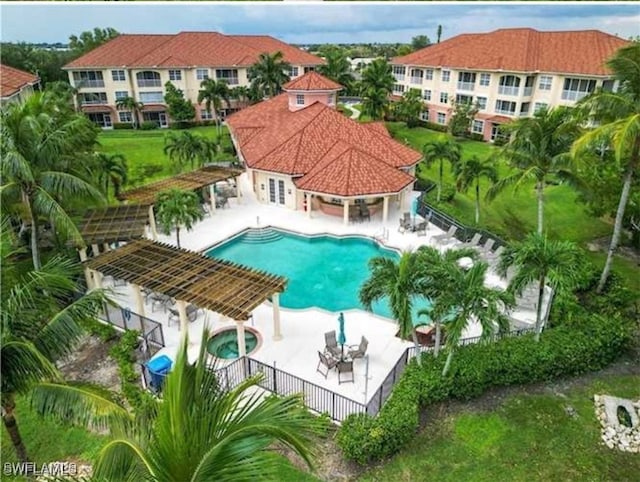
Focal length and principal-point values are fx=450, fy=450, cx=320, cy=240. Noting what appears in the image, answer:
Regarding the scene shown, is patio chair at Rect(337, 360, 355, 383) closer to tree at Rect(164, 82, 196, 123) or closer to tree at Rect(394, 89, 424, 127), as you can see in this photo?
tree at Rect(394, 89, 424, 127)

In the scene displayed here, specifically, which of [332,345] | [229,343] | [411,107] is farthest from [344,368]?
[411,107]

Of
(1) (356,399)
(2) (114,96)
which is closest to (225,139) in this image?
(2) (114,96)

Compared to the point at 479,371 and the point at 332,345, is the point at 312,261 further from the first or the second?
the point at 479,371

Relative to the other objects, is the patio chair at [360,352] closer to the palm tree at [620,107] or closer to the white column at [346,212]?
the palm tree at [620,107]

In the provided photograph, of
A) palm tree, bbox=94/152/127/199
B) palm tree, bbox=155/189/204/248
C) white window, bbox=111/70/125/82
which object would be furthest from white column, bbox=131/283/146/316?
white window, bbox=111/70/125/82

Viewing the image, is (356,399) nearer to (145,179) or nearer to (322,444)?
(322,444)
